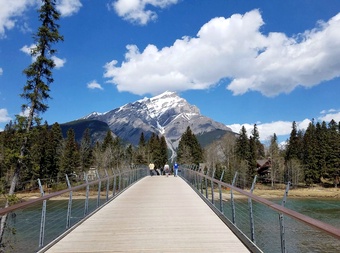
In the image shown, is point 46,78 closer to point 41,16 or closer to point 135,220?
point 41,16

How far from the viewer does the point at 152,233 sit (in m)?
6.96

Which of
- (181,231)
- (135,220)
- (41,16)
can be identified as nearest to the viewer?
(181,231)

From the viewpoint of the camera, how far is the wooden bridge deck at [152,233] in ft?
19.0

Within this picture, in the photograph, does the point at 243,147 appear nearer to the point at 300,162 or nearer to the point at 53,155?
the point at 300,162

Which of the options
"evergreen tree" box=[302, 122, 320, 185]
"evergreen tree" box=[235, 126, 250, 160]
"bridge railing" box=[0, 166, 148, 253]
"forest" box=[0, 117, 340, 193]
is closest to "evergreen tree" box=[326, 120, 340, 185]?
"forest" box=[0, 117, 340, 193]

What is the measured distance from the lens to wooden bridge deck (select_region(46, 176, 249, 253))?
19.0 feet

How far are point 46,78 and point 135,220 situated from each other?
15.6 meters

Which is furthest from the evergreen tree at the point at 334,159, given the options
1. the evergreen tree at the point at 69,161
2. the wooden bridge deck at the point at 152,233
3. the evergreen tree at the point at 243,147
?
the wooden bridge deck at the point at 152,233

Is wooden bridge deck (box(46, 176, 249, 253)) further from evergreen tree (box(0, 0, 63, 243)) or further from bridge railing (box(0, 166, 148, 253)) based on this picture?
evergreen tree (box(0, 0, 63, 243))

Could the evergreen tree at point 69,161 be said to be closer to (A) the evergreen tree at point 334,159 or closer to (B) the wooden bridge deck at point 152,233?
(A) the evergreen tree at point 334,159

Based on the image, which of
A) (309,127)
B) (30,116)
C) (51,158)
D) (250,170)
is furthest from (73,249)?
(309,127)

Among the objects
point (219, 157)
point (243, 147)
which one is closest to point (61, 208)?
point (243, 147)

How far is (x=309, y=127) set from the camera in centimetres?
10219

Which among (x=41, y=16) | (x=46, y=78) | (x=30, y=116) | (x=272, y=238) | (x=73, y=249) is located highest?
(x=41, y=16)
